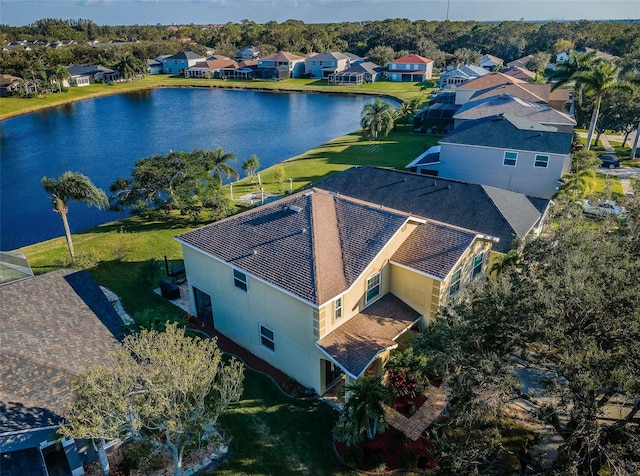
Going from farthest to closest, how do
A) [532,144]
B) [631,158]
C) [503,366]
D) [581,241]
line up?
[631,158], [532,144], [581,241], [503,366]

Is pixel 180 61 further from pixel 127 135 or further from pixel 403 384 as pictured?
pixel 403 384

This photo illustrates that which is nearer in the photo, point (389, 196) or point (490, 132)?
point (389, 196)

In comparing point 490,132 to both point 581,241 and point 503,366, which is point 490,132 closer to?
point 581,241

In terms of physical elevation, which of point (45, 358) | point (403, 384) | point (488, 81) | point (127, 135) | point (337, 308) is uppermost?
point (488, 81)

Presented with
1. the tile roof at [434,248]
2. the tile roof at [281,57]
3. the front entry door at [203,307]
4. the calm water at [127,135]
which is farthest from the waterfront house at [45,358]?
the tile roof at [281,57]

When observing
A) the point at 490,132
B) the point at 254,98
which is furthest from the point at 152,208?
the point at 254,98

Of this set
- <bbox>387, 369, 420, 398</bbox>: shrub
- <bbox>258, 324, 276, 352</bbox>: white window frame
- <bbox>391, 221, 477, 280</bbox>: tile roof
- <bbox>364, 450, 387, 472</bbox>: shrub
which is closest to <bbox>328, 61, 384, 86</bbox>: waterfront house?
<bbox>391, 221, 477, 280</bbox>: tile roof

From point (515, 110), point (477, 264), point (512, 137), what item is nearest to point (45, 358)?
point (477, 264)
